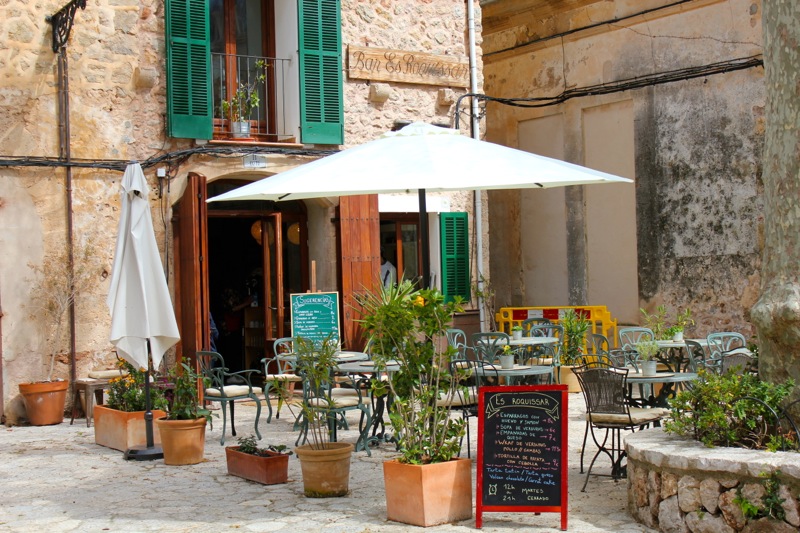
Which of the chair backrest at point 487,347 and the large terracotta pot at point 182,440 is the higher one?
the chair backrest at point 487,347

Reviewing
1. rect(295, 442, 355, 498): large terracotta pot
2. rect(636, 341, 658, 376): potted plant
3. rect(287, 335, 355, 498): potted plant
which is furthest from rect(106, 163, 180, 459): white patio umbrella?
rect(636, 341, 658, 376): potted plant

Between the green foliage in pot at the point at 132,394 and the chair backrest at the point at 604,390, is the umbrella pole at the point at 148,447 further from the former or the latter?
the chair backrest at the point at 604,390

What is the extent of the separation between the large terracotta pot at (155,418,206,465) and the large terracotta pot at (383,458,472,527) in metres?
2.50

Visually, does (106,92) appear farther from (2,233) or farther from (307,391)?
(307,391)

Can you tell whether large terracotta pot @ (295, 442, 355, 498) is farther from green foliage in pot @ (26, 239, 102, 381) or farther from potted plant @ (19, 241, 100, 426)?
green foliage in pot @ (26, 239, 102, 381)

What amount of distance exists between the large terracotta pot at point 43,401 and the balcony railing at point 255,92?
343cm

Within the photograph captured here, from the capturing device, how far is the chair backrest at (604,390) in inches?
256

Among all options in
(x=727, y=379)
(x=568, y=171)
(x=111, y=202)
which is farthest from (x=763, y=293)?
(x=111, y=202)

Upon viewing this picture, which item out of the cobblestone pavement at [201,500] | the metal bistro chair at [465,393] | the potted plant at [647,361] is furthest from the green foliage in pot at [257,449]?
the potted plant at [647,361]

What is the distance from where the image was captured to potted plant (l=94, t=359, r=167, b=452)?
8.53 metres

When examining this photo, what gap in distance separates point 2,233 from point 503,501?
6974mm

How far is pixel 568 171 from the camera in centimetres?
667

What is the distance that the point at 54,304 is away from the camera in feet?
35.0

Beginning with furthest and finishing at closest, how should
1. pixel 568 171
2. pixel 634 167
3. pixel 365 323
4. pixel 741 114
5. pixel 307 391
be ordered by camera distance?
pixel 634 167
pixel 741 114
pixel 307 391
pixel 568 171
pixel 365 323
